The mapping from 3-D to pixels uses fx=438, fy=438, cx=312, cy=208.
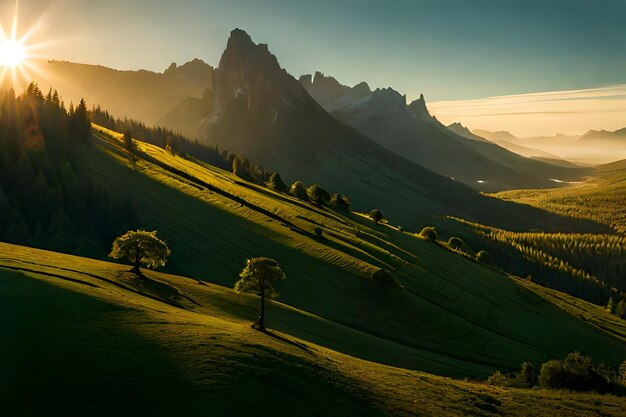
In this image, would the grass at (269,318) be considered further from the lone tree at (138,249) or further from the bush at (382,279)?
the lone tree at (138,249)

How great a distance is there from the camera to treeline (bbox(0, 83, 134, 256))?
108 m

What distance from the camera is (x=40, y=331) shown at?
3931 cm

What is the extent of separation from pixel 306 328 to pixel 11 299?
43.4m

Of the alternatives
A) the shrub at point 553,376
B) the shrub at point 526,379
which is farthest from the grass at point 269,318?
the shrub at point 526,379

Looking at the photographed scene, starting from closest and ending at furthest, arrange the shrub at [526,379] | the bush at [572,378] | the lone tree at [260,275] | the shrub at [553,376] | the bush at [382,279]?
1. the bush at [572,378]
2. the shrub at [553,376]
3. the lone tree at [260,275]
4. the shrub at [526,379]
5. the bush at [382,279]

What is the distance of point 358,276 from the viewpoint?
120938 mm

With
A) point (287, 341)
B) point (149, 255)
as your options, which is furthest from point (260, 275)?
point (149, 255)

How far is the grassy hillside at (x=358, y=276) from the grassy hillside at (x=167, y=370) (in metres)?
23.6

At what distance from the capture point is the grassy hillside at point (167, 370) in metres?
32.4

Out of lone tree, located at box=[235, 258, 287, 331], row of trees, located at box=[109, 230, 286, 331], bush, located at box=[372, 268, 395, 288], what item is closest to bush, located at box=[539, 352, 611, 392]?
lone tree, located at box=[235, 258, 287, 331]

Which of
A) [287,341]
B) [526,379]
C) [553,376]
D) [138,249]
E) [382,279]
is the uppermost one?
[138,249]

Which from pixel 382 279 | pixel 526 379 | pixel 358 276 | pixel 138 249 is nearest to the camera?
pixel 526 379

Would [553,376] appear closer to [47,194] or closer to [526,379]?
[526,379]

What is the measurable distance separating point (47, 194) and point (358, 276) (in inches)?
3473
